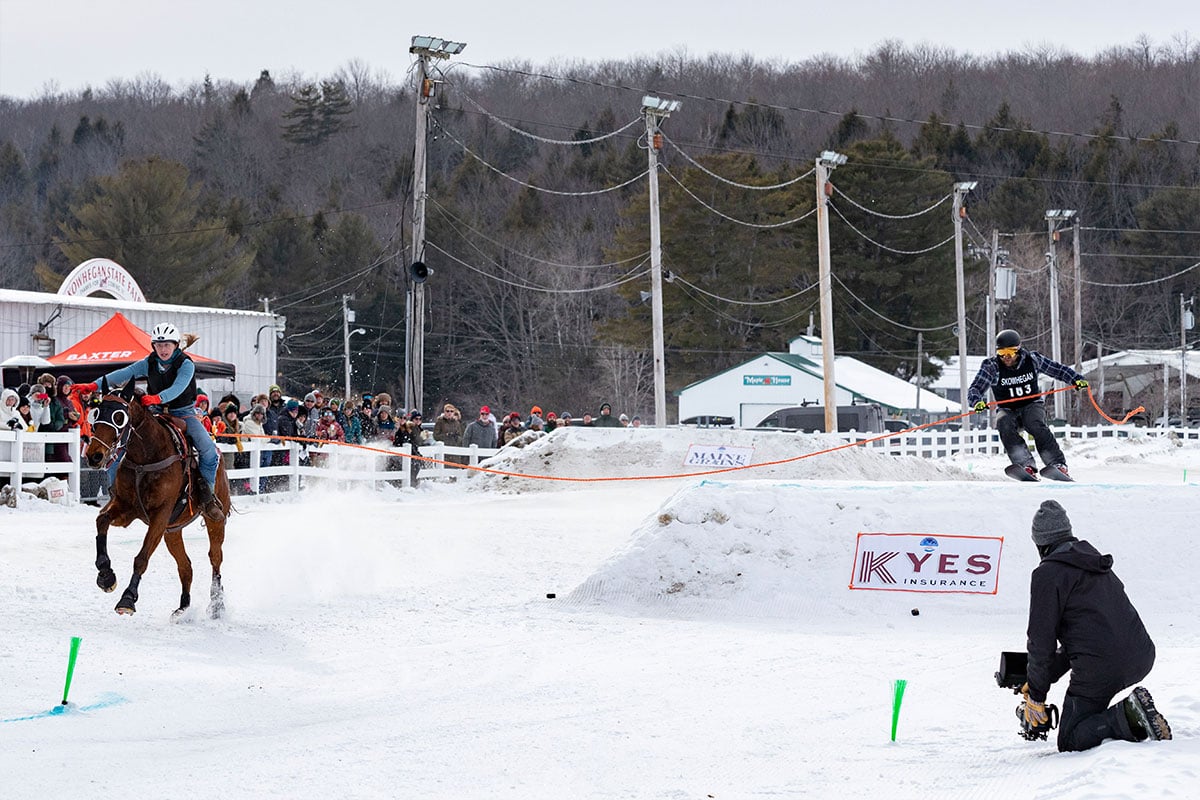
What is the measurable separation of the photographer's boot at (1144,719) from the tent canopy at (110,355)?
21.2 meters

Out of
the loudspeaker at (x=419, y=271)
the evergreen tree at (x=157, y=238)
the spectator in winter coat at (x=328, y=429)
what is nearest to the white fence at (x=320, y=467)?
the spectator in winter coat at (x=328, y=429)

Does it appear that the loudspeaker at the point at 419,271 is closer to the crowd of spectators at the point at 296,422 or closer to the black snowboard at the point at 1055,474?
the crowd of spectators at the point at 296,422

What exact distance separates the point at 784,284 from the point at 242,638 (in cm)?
6888

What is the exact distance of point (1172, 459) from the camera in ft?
135

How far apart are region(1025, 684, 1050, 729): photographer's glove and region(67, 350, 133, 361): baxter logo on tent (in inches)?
854

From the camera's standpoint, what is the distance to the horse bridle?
36.6 feet

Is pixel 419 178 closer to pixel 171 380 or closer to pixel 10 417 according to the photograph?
pixel 10 417

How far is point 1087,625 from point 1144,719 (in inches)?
20.5

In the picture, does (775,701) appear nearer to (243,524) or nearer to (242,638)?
(242,638)

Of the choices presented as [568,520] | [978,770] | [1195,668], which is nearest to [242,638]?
[978,770]

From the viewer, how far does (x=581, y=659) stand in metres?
10.9

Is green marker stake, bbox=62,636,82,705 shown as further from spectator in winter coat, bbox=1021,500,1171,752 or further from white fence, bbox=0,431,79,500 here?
white fence, bbox=0,431,79,500

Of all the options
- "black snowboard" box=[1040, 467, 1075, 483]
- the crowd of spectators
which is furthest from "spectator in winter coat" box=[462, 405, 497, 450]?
"black snowboard" box=[1040, 467, 1075, 483]

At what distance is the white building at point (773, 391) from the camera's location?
61781 millimetres
